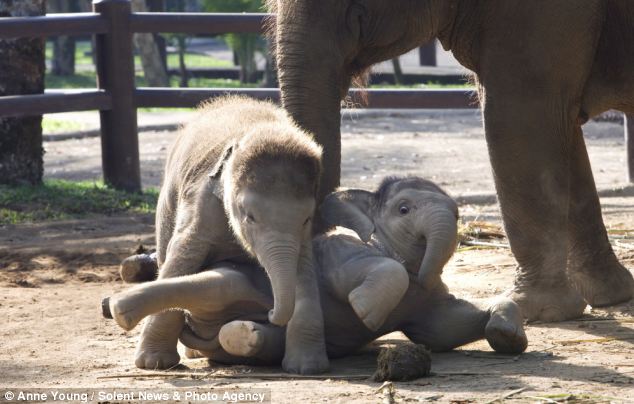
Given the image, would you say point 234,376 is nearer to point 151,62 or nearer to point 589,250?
point 589,250

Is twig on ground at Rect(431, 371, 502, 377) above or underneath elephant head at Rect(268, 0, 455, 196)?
underneath

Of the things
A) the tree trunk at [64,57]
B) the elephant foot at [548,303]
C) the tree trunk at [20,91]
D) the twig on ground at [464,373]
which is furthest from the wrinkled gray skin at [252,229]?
the tree trunk at [64,57]

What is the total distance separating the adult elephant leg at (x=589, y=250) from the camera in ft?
22.3

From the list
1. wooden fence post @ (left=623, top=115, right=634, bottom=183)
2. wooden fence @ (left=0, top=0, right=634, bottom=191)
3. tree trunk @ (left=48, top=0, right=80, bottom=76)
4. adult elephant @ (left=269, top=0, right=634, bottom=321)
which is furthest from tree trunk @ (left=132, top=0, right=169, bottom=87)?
adult elephant @ (left=269, top=0, right=634, bottom=321)

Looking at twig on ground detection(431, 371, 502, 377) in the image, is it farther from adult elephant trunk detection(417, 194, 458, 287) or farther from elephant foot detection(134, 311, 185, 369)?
elephant foot detection(134, 311, 185, 369)

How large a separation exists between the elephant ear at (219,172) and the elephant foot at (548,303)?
163cm

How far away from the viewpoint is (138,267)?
293 inches

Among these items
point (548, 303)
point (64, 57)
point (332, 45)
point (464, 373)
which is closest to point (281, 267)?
point (464, 373)

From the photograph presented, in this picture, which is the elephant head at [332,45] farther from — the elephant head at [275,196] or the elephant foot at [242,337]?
the elephant foot at [242,337]

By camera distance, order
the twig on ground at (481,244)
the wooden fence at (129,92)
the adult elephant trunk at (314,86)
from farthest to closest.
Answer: the wooden fence at (129,92) < the twig on ground at (481,244) < the adult elephant trunk at (314,86)

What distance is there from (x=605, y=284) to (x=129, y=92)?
5563 mm

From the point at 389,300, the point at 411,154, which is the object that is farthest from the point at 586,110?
the point at 411,154

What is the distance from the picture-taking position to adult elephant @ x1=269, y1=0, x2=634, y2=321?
5801mm

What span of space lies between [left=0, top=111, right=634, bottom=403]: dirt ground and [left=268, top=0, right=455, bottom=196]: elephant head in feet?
3.40
